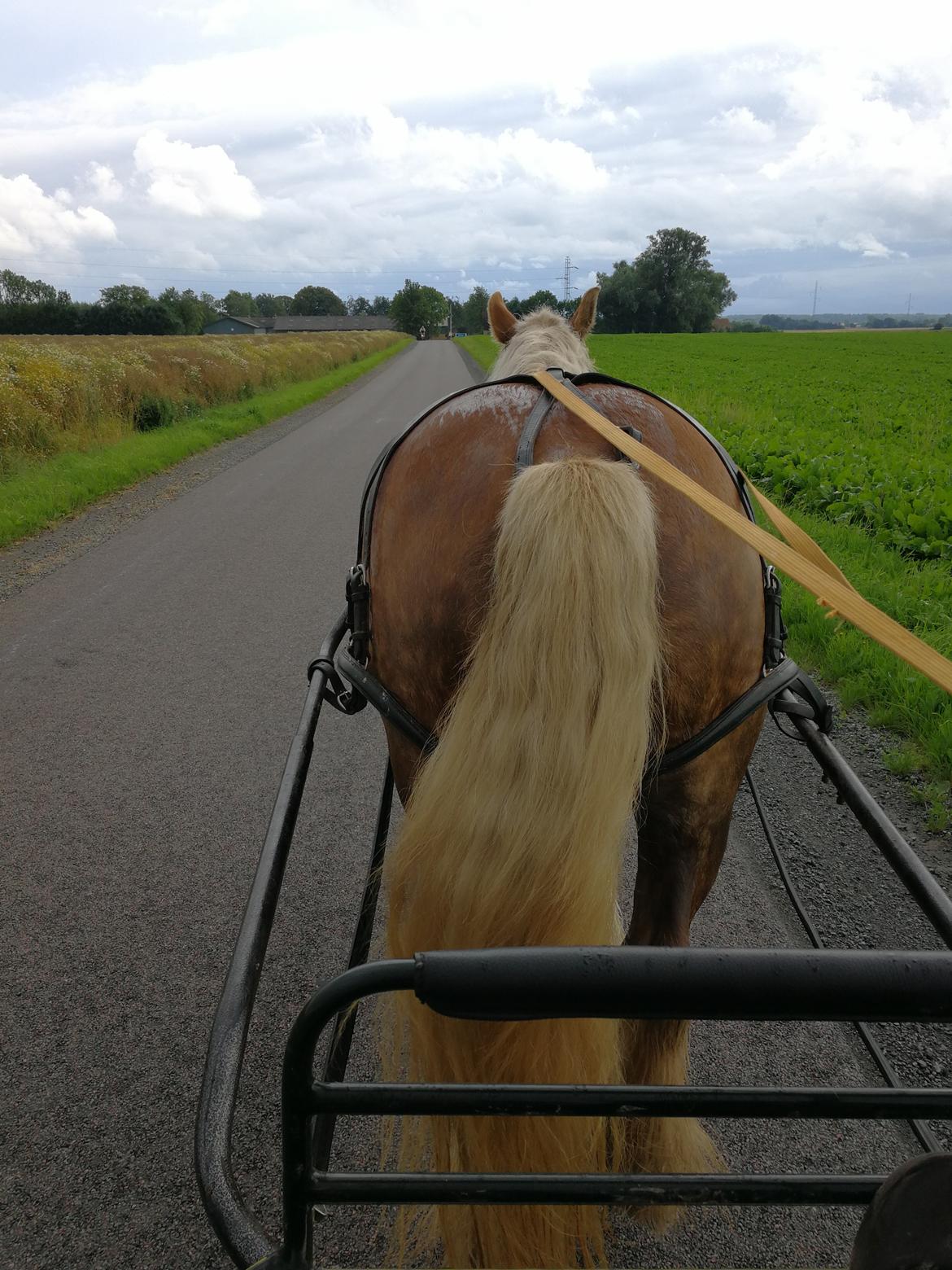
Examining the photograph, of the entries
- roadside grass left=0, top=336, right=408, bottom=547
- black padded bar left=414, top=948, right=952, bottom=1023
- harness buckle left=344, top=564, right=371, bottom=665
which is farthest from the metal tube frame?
roadside grass left=0, top=336, right=408, bottom=547

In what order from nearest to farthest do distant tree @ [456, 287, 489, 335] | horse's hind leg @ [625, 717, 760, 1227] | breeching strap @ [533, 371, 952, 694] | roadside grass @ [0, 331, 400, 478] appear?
breeching strap @ [533, 371, 952, 694]
horse's hind leg @ [625, 717, 760, 1227]
roadside grass @ [0, 331, 400, 478]
distant tree @ [456, 287, 489, 335]

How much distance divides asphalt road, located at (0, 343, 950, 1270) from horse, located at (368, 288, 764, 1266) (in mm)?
380

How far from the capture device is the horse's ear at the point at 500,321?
11.4 ft

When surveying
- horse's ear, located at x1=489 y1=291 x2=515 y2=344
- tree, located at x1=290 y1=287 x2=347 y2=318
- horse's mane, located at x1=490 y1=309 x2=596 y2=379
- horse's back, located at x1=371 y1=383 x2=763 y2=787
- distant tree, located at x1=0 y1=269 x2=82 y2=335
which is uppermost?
tree, located at x1=290 y1=287 x2=347 y2=318

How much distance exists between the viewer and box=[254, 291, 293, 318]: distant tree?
15238 centimetres

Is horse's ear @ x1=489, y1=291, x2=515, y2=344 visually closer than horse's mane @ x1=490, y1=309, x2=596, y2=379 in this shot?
No

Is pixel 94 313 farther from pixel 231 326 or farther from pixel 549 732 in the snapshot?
pixel 549 732

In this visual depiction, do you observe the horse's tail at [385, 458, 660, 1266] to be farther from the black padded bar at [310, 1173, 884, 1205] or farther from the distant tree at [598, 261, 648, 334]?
the distant tree at [598, 261, 648, 334]

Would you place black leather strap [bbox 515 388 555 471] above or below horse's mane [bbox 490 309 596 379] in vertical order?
below

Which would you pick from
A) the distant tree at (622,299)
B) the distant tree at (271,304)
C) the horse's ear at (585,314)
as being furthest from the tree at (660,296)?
the distant tree at (271,304)

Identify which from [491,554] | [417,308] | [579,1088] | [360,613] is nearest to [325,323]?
[417,308]

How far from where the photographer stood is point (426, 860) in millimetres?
1326

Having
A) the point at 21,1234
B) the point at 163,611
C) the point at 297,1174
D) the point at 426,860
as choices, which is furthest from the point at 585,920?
the point at 163,611

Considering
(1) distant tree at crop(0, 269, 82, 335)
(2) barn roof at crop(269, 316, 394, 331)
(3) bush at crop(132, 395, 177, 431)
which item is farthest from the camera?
(2) barn roof at crop(269, 316, 394, 331)
